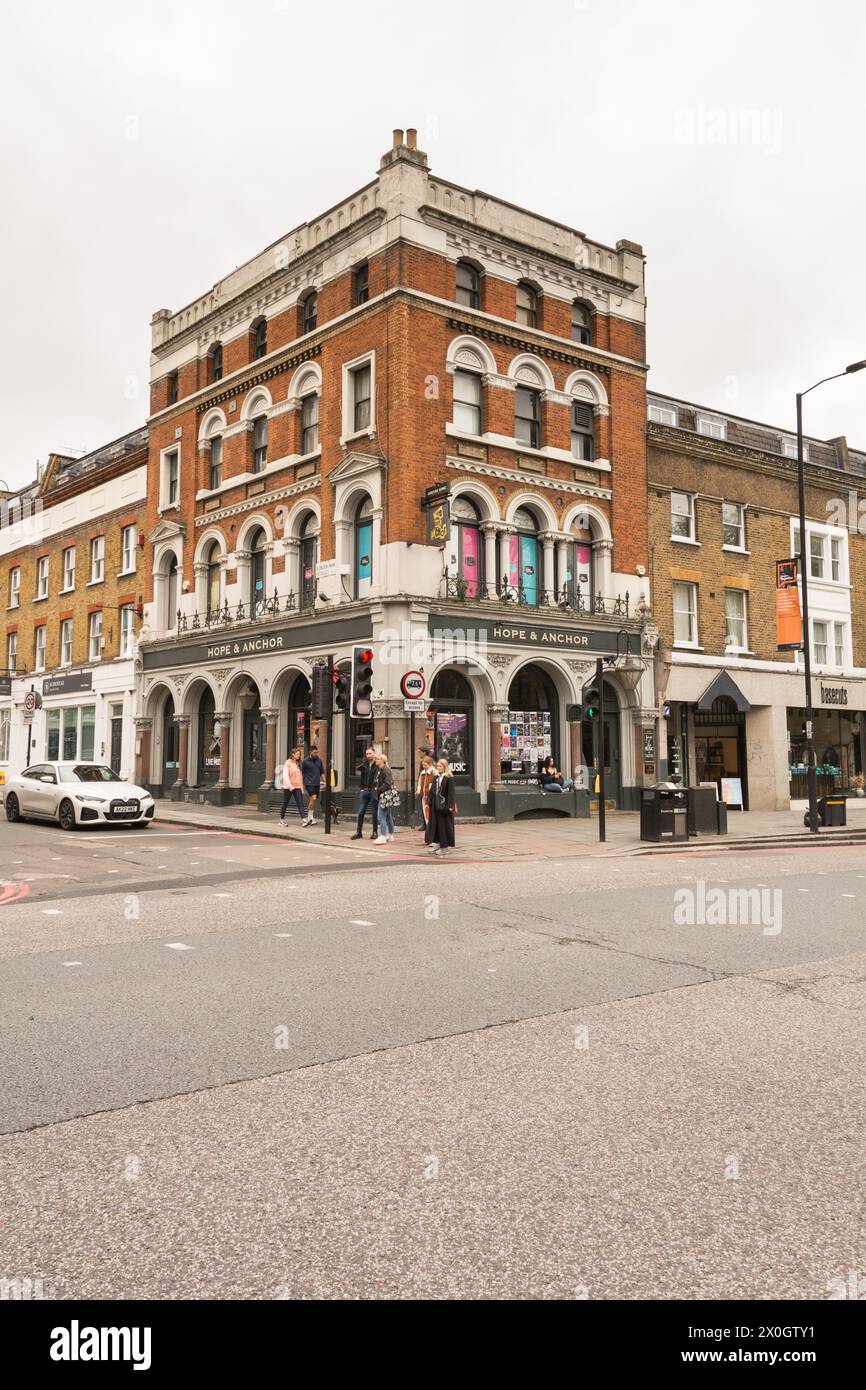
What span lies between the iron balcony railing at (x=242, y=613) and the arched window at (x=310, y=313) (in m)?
7.32

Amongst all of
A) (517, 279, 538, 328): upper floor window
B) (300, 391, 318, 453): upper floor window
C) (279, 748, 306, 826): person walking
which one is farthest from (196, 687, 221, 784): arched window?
(517, 279, 538, 328): upper floor window

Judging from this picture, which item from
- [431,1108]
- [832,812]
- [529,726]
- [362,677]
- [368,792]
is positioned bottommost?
[431,1108]

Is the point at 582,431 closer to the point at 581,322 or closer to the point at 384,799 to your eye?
the point at 581,322

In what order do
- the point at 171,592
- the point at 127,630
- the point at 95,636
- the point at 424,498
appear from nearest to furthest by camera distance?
the point at 424,498, the point at 171,592, the point at 127,630, the point at 95,636

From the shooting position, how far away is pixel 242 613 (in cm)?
2822

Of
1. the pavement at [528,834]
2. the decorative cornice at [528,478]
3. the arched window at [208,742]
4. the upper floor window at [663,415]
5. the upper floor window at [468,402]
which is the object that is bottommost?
the pavement at [528,834]

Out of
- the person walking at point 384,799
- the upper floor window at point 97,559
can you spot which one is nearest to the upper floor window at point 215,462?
the upper floor window at point 97,559

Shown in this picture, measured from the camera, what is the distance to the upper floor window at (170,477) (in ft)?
106

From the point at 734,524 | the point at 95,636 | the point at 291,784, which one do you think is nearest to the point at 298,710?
the point at 291,784

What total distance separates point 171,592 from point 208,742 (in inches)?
218

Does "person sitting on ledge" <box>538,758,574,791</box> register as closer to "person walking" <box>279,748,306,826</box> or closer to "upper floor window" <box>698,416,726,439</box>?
"person walking" <box>279,748,306,826</box>

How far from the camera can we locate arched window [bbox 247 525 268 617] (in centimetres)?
2781

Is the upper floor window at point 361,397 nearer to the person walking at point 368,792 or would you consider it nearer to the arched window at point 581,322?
the arched window at point 581,322
